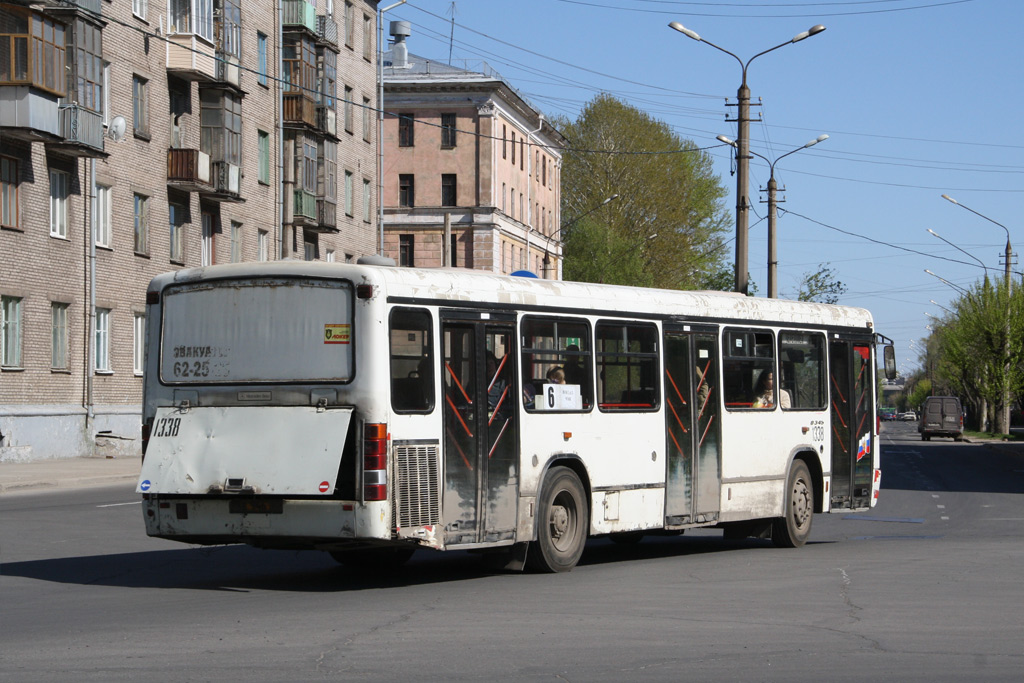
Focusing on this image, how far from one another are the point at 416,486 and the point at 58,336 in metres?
26.3

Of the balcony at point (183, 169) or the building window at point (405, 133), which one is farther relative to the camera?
the building window at point (405, 133)

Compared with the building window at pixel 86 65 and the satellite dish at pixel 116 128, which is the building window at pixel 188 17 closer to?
the satellite dish at pixel 116 128

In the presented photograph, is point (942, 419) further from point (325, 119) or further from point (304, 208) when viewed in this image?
point (304, 208)

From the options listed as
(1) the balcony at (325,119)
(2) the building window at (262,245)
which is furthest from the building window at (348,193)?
(2) the building window at (262,245)

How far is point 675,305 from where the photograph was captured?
1491 centimetres

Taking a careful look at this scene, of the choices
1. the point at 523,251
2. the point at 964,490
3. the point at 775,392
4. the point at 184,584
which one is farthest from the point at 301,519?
the point at 523,251

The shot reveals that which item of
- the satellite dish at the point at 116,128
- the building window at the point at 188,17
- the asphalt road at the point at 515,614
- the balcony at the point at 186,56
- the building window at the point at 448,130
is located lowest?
the asphalt road at the point at 515,614

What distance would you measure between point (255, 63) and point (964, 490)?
27.3m

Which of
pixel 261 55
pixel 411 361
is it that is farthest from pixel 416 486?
pixel 261 55

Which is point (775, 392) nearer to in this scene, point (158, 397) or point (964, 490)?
point (158, 397)

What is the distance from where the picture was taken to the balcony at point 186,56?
41344 mm

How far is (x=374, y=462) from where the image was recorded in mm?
11203

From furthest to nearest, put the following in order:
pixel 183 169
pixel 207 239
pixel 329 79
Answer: pixel 329 79 → pixel 207 239 → pixel 183 169

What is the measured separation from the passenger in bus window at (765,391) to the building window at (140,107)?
2702 centimetres
